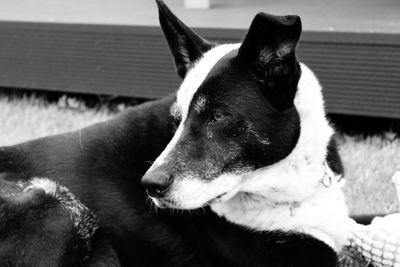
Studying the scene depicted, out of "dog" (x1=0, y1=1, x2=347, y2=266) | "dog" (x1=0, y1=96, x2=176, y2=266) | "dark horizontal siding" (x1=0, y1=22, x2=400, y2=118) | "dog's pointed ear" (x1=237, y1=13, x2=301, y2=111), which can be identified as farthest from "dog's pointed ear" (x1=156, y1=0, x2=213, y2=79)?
"dark horizontal siding" (x1=0, y1=22, x2=400, y2=118)

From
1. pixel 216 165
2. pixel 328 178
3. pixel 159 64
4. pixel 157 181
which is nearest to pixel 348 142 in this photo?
pixel 159 64

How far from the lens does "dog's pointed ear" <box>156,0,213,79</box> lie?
255cm

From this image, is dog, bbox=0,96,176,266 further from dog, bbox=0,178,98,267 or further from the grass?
the grass

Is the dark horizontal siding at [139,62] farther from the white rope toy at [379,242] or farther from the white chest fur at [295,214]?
the white chest fur at [295,214]

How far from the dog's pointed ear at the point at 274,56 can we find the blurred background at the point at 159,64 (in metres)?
1.25

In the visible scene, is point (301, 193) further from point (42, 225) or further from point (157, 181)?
point (42, 225)

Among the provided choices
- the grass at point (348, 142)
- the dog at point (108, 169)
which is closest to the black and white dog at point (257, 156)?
the dog at point (108, 169)

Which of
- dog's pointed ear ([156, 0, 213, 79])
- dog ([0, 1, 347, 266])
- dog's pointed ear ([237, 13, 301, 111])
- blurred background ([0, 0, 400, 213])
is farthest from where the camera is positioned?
blurred background ([0, 0, 400, 213])

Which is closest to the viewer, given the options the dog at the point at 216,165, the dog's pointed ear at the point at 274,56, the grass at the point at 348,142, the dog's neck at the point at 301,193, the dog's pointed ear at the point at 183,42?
the dog's pointed ear at the point at 274,56

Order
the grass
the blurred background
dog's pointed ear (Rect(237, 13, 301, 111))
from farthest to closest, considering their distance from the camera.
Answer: the blurred background, the grass, dog's pointed ear (Rect(237, 13, 301, 111))

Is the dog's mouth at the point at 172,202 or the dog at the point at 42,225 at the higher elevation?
the dog's mouth at the point at 172,202

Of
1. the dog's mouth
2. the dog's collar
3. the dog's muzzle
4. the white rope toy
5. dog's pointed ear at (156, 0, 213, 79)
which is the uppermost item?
dog's pointed ear at (156, 0, 213, 79)

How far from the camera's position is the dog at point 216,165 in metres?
2.26

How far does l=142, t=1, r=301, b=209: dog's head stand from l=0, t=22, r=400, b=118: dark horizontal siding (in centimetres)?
186
